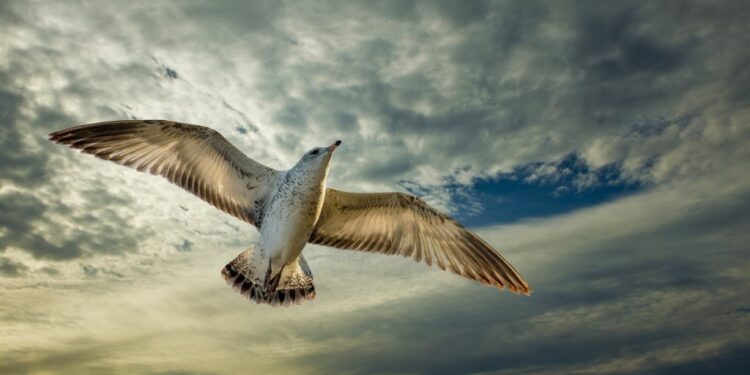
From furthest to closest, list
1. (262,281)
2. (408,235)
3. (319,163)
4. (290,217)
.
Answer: (408,235) < (262,281) < (290,217) < (319,163)

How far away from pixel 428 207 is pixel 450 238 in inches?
28.0

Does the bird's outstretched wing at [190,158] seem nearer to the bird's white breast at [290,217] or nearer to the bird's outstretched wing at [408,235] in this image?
the bird's white breast at [290,217]

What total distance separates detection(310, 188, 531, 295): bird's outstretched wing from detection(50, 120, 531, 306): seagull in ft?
0.05

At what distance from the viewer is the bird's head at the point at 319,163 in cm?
785

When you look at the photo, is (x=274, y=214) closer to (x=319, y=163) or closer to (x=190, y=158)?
(x=319, y=163)

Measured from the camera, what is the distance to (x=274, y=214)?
8.28 m

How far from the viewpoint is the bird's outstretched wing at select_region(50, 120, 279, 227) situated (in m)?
8.79

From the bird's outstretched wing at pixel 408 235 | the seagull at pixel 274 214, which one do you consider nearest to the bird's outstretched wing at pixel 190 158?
the seagull at pixel 274 214

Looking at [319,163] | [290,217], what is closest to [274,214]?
[290,217]

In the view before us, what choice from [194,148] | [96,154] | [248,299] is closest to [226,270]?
[248,299]

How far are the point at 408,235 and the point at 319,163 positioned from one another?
2.43 metres

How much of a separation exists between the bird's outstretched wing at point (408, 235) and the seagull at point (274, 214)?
2 centimetres

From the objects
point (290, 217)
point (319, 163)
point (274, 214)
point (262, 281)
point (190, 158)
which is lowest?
point (262, 281)

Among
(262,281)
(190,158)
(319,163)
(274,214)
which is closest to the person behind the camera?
(319,163)
